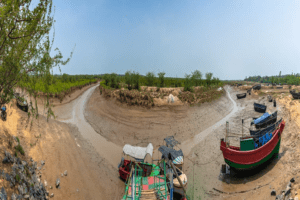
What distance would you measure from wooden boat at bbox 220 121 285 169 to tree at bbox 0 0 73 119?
1362 centimetres

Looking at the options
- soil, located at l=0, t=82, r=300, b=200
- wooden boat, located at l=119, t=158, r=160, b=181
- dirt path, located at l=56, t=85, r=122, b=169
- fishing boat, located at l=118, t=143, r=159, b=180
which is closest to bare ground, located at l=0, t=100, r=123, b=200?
soil, located at l=0, t=82, r=300, b=200

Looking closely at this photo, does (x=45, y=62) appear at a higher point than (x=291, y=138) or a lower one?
higher

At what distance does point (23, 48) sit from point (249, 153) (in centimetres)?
1599

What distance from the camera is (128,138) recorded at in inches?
828

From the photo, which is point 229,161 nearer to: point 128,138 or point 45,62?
point 128,138

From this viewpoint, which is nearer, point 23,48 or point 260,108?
point 23,48

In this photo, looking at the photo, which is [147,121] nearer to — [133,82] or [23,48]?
[133,82]

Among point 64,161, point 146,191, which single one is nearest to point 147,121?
point 64,161

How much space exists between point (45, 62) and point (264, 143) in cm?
1698

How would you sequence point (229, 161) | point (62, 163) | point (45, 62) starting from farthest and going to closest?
point (62, 163) → point (229, 161) → point (45, 62)

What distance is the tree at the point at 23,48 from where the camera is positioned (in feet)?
21.0

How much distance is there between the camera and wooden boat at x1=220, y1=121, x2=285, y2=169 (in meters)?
11.7

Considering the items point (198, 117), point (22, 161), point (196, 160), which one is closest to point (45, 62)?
point (22, 161)

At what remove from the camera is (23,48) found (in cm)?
720
